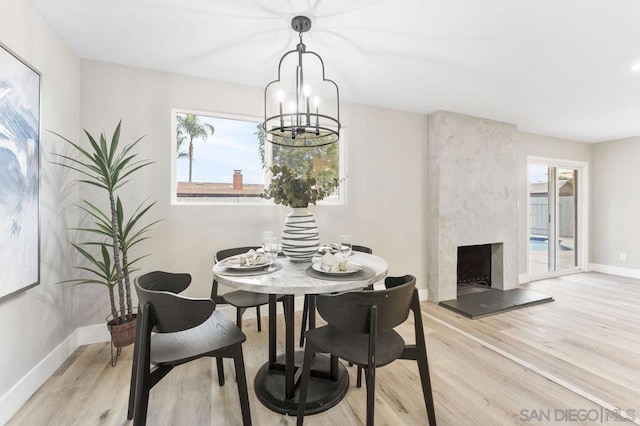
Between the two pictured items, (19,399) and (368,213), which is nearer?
(19,399)

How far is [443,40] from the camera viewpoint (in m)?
2.21

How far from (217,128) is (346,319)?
2.56 m

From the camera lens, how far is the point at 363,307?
1.28m

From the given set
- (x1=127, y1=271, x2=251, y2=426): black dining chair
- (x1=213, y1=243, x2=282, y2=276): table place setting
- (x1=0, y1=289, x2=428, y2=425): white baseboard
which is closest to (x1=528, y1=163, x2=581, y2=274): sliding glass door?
(x1=213, y1=243, x2=282, y2=276): table place setting

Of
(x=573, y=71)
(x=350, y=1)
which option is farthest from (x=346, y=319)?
(x=573, y=71)

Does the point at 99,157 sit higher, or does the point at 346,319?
the point at 99,157

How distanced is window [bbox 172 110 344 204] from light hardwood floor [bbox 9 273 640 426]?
1446 mm

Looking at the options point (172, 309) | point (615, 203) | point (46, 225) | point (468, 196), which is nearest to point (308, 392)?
point (172, 309)

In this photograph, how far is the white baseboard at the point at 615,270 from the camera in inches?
200

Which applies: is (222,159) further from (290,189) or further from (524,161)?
(524,161)

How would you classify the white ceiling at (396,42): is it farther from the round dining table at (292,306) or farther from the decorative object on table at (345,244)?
the round dining table at (292,306)

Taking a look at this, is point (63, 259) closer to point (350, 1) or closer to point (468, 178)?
point (350, 1)

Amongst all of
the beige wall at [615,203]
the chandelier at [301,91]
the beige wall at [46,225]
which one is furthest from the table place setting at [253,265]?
the beige wall at [615,203]

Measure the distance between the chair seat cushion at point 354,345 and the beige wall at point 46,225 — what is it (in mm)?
1800
